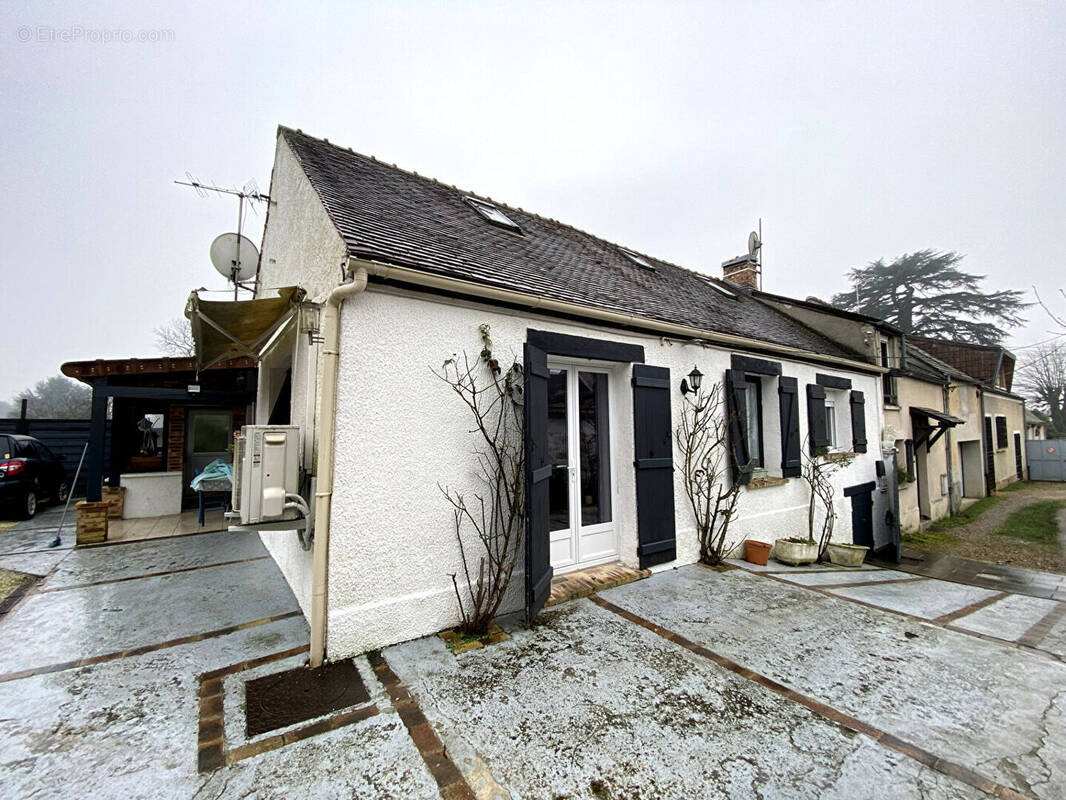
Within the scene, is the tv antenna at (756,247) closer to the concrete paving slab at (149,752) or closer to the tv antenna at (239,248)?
the tv antenna at (239,248)

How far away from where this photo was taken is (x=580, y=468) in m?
4.57

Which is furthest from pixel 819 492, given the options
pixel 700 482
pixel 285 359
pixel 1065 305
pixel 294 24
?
pixel 294 24

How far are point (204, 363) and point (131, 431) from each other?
544 centimetres

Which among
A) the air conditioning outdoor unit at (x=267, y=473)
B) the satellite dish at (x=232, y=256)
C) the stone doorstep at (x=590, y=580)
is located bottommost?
the stone doorstep at (x=590, y=580)

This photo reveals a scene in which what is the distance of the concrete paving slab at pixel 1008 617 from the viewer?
3.84 metres

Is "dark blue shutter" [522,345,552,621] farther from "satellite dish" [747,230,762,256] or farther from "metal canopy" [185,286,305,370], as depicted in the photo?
"satellite dish" [747,230,762,256]

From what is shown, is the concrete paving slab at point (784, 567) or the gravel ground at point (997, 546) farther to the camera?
the gravel ground at point (997, 546)

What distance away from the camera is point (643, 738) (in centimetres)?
221

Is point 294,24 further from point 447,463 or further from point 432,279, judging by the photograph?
point 447,463

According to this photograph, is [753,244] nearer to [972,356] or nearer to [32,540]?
[972,356]

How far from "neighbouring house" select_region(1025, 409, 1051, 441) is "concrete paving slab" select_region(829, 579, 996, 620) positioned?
28657 mm

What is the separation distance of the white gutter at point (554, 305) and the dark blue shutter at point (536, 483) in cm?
52

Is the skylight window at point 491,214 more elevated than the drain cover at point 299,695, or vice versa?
the skylight window at point 491,214

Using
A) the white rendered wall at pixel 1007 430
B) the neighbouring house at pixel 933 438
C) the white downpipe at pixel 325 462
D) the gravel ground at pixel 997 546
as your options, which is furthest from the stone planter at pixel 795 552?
the white rendered wall at pixel 1007 430
